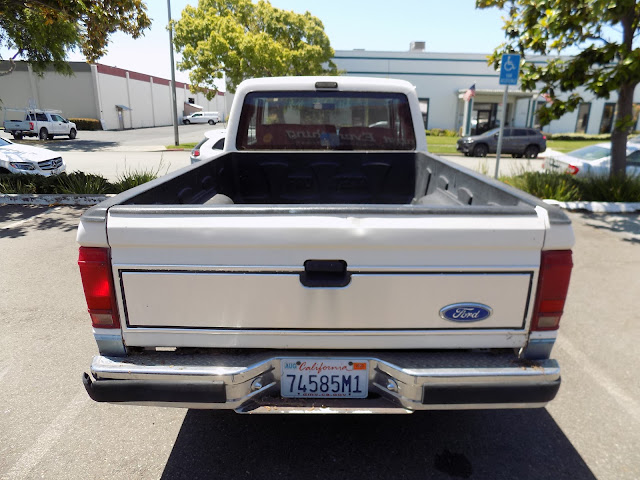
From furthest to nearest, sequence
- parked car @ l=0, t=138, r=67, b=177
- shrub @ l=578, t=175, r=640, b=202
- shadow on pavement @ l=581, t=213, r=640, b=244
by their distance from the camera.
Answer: parked car @ l=0, t=138, r=67, b=177
shrub @ l=578, t=175, r=640, b=202
shadow on pavement @ l=581, t=213, r=640, b=244

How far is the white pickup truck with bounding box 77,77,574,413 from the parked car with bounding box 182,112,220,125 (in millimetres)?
57846

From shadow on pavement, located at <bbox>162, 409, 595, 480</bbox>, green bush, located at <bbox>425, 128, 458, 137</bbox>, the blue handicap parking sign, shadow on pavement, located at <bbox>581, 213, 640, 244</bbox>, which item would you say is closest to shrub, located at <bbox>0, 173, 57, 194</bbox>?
shadow on pavement, located at <bbox>162, 409, 595, 480</bbox>

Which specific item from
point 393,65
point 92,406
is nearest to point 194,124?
point 393,65

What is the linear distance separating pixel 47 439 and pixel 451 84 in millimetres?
36799

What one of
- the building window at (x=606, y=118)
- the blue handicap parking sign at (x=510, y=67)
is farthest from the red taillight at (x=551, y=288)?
the building window at (x=606, y=118)

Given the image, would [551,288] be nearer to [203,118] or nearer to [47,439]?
[47,439]

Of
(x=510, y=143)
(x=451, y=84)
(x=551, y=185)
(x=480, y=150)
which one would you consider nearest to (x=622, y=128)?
(x=551, y=185)

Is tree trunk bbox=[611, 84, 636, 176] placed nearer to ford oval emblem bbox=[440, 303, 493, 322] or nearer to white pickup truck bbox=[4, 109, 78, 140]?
ford oval emblem bbox=[440, 303, 493, 322]

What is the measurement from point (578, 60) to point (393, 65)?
27.0 m

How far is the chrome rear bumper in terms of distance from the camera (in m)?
2.10

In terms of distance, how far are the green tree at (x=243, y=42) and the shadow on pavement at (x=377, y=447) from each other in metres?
24.1

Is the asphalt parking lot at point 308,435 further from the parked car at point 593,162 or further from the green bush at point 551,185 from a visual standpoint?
the parked car at point 593,162

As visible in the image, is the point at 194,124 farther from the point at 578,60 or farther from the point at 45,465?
the point at 45,465

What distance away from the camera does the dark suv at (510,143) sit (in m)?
21.1
